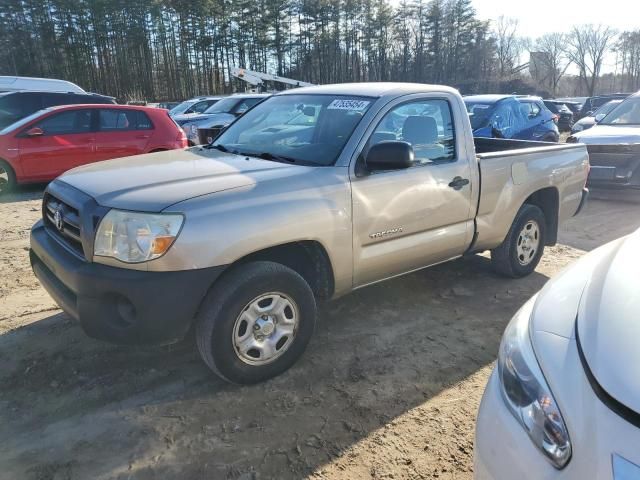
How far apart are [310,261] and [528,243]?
8.50 ft

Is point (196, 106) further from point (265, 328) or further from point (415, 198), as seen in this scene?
point (265, 328)

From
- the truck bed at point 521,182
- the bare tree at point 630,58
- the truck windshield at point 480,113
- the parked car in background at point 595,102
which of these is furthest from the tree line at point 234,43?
the truck bed at point 521,182

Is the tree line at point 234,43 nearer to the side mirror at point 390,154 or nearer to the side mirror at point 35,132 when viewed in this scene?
the side mirror at point 35,132

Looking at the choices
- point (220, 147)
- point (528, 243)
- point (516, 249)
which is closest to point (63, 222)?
point (220, 147)

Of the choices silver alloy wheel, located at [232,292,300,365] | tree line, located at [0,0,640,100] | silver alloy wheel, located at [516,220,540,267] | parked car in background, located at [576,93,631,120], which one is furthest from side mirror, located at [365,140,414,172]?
tree line, located at [0,0,640,100]

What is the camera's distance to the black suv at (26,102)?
10484mm

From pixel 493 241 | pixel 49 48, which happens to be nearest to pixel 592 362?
pixel 493 241

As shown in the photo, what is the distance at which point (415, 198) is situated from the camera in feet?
11.9

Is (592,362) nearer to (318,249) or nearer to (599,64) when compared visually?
(318,249)

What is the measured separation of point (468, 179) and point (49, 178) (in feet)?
25.9

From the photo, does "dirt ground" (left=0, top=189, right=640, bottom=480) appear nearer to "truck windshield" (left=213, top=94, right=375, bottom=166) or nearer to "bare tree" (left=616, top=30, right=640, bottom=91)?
"truck windshield" (left=213, top=94, right=375, bottom=166)

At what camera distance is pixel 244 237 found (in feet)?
9.07

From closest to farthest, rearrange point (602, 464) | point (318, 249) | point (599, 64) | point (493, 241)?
point (602, 464) → point (318, 249) → point (493, 241) → point (599, 64)

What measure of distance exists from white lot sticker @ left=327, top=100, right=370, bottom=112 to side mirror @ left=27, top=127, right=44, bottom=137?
7.13 m
